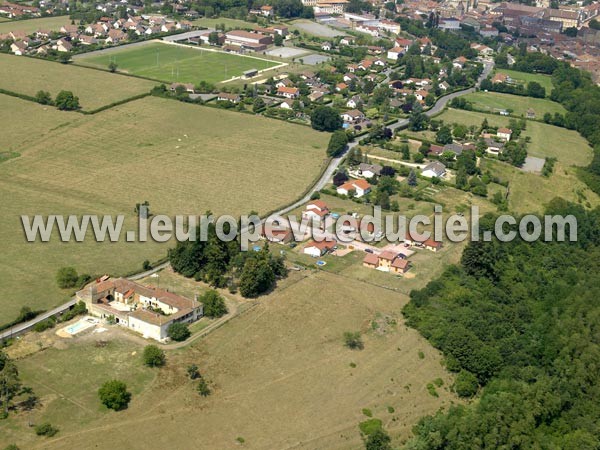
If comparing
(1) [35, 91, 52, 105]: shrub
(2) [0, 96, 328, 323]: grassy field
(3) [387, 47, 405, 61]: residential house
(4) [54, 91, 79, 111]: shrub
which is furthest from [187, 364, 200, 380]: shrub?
(3) [387, 47, 405, 61]: residential house

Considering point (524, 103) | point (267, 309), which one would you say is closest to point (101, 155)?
point (267, 309)

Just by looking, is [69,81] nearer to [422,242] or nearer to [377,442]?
[422,242]

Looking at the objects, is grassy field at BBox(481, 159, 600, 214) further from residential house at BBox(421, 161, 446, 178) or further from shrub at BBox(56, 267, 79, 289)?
shrub at BBox(56, 267, 79, 289)

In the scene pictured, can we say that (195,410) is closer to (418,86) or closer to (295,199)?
(295,199)

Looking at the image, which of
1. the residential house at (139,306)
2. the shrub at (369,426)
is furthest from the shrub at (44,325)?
the shrub at (369,426)

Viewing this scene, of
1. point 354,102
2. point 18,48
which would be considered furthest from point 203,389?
point 18,48

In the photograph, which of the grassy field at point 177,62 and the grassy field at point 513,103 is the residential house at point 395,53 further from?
the grassy field at point 177,62
